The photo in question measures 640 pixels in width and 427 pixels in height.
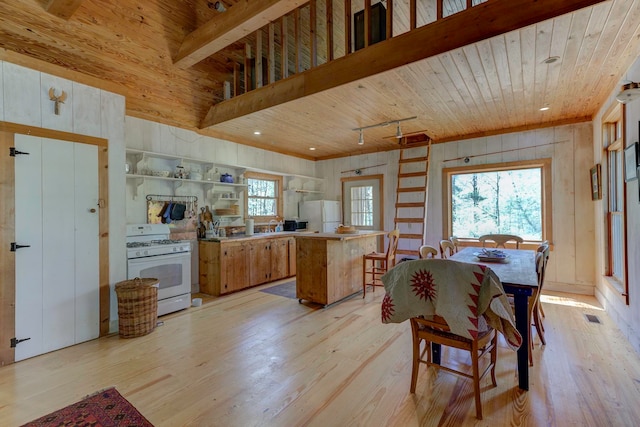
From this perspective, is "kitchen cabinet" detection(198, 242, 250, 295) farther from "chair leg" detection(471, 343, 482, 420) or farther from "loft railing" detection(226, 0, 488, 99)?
"chair leg" detection(471, 343, 482, 420)

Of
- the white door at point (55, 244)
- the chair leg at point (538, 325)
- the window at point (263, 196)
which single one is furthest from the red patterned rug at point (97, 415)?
the window at point (263, 196)

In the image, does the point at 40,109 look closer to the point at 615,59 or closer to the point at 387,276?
the point at 387,276

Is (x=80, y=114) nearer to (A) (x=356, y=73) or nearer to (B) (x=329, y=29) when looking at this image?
(B) (x=329, y=29)

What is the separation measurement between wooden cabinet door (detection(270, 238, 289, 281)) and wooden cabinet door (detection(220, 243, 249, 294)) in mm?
574

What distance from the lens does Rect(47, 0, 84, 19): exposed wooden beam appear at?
8.22ft

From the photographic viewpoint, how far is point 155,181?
4164 mm

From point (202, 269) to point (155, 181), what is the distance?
1466 millimetres

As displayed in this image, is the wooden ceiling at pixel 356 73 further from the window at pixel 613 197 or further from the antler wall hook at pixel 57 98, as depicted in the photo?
the window at pixel 613 197

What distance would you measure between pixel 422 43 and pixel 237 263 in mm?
3669

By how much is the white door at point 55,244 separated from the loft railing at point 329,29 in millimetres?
2207

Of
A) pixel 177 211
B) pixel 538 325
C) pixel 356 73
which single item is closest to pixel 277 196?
pixel 177 211

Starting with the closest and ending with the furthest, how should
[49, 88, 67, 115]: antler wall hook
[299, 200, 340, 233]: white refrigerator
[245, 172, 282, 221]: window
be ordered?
[49, 88, 67, 115]: antler wall hook
[245, 172, 282, 221]: window
[299, 200, 340, 233]: white refrigerator

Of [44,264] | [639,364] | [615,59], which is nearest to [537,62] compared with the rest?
[615,59]

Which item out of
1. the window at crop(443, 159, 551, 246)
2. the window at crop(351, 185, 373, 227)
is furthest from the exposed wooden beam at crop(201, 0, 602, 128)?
the window at crop(351, 185, 373, 227)
